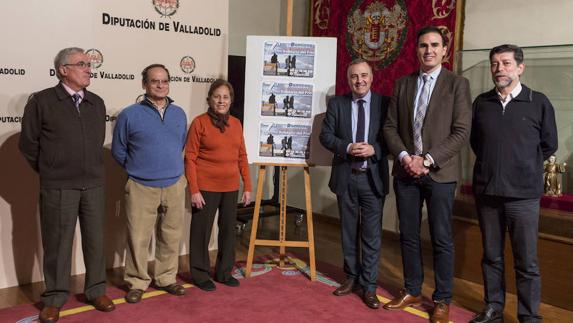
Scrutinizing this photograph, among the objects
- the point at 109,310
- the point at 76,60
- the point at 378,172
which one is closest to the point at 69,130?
the point at 76,60

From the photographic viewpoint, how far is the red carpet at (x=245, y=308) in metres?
3.04

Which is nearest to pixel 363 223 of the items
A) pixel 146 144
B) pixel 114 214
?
pixel 146 144

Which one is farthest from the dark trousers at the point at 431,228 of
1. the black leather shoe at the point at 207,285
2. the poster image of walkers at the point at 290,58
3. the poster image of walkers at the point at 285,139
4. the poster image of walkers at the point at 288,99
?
the black leather shoe at the point at 207,285

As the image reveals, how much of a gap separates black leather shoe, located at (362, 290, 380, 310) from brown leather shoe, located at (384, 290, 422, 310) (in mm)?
64

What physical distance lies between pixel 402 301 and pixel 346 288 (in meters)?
0.39

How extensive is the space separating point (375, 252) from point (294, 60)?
1475mm

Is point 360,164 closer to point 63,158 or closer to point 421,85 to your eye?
point 421,85

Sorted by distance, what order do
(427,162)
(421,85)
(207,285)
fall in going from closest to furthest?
(427,162) → (421,85) → (207,285)

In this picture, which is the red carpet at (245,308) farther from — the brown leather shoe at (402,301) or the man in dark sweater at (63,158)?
the man in dark sweater at (63,158)

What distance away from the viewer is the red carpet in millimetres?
3043

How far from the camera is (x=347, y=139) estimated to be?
331 centimetres

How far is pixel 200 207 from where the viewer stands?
3.41 meters

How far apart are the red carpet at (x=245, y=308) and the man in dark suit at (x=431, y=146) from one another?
0.40 meters

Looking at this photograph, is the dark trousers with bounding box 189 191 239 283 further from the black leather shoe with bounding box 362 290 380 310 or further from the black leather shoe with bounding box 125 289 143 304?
the black leather shoe with bounding box 362 290 380 310
